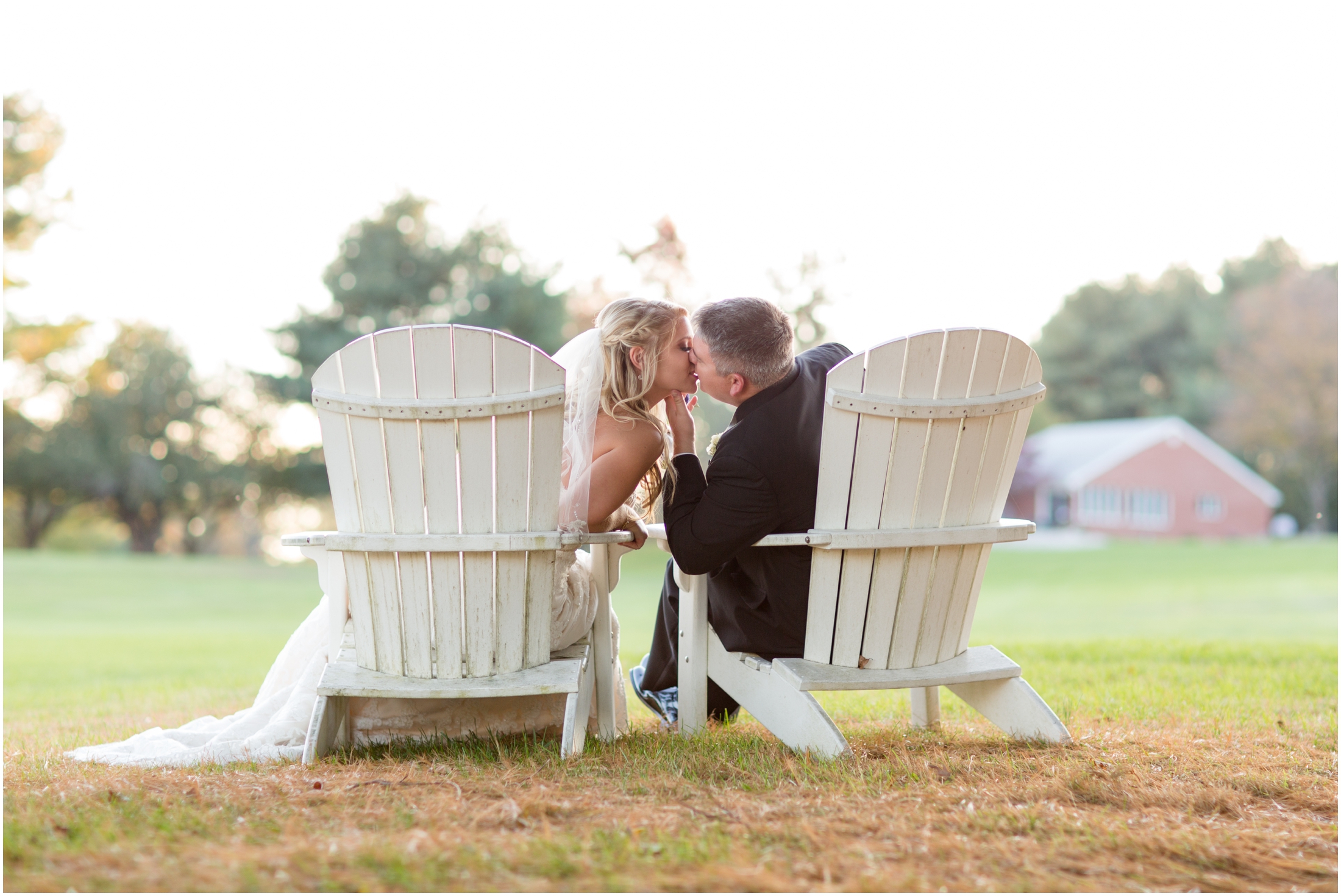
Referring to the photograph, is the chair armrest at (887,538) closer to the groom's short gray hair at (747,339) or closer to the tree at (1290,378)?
the groom's short gray hair at (747,339)

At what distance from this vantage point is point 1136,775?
2.64 meters

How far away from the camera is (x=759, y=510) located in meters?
3.01

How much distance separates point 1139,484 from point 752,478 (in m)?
34.1

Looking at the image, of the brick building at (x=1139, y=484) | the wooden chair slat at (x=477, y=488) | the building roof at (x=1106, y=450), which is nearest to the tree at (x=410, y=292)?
the building roof at (x=1106, y=450)

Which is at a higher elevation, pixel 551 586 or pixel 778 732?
pixel 551 586

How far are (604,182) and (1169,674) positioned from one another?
21.0 meters

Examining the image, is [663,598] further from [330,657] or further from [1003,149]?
[1003,149]

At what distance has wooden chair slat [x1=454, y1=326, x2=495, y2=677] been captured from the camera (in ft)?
9.07

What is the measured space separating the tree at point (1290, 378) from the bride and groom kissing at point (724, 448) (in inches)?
1475

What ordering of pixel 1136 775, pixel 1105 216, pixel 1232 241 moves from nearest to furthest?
pixel 1136 775
pixel 1105 216
pixel 1232 241

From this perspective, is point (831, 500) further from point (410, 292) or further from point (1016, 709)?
point (410, 292)

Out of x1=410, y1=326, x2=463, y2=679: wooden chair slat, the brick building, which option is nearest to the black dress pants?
x1=410, y1=326, x2=463, y2=679: wooden chair slat

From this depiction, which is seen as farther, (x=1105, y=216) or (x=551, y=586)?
(x=1105, y=216)

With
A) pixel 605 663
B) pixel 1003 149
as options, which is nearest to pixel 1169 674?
pixel 605 663
